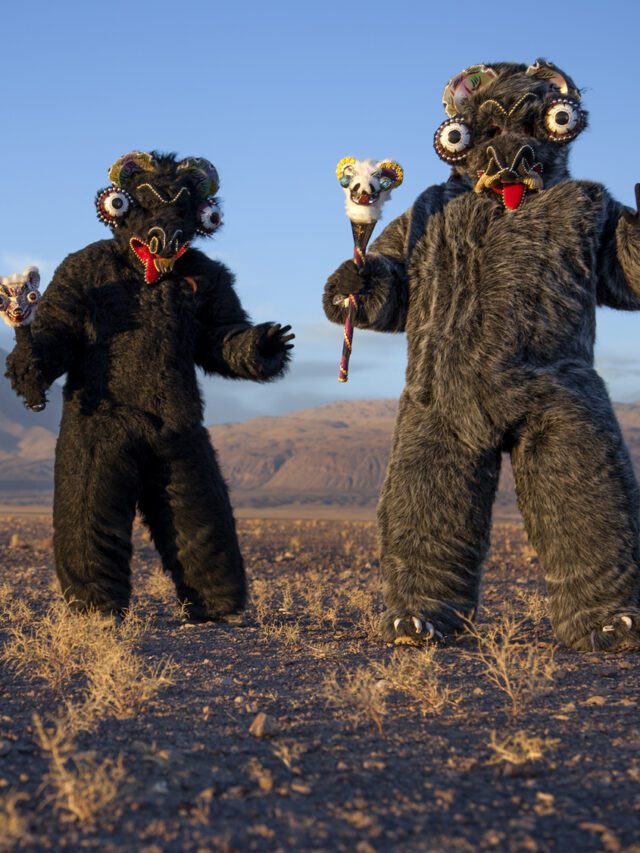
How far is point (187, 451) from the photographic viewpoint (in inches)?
246

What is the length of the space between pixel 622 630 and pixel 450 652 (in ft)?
2.70

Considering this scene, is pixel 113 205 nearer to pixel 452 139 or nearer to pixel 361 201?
pixel 361 201

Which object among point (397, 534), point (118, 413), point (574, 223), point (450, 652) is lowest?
point (450, 652)

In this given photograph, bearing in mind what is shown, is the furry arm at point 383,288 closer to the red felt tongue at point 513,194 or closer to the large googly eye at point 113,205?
the red felt tongue at point 513,194

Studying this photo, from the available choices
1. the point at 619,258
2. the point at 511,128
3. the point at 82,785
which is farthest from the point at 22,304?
the point at 82,785

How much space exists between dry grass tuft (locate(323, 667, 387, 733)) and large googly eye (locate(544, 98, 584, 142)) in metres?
3.15

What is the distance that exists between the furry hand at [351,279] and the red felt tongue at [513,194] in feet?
2.66

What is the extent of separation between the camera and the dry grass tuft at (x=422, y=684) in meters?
3.72

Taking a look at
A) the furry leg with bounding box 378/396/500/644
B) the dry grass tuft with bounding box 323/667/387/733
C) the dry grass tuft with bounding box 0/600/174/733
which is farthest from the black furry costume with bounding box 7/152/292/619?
the dry grass tuft with bounding box 323/667/387/733

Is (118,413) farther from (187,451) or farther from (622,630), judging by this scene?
(622,630)

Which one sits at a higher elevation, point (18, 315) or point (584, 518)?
point (18, 315)

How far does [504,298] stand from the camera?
17.6 ft

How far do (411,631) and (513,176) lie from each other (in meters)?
2.39

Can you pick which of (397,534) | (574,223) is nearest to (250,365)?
(397,534)
